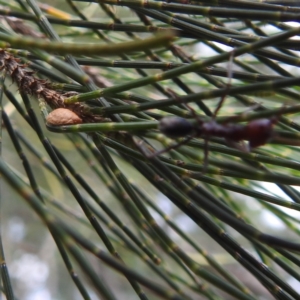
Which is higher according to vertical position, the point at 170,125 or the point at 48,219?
Answer: the point at 170,125

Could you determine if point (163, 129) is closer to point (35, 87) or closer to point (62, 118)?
point (62, 118)

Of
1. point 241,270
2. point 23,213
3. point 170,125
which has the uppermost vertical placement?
point 23,213

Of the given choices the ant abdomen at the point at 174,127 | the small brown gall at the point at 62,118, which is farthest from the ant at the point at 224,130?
the small brown gall at the point at 62,118

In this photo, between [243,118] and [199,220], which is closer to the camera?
[243,118]

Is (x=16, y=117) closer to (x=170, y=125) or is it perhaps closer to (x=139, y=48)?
(x=170, y=125)

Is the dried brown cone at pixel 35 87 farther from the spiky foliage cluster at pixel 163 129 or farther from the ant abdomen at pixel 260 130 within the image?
the ant abdomen at pixel 260 130

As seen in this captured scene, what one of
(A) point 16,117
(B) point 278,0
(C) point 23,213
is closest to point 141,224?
(B) point 278,0

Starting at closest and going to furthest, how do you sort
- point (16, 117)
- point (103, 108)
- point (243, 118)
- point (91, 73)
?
point (243, 118)
point (103, 108)
point (91, 73)
point (16, 117)

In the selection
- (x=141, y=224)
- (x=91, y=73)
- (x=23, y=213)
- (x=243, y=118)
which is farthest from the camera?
(x=23, y=213)
